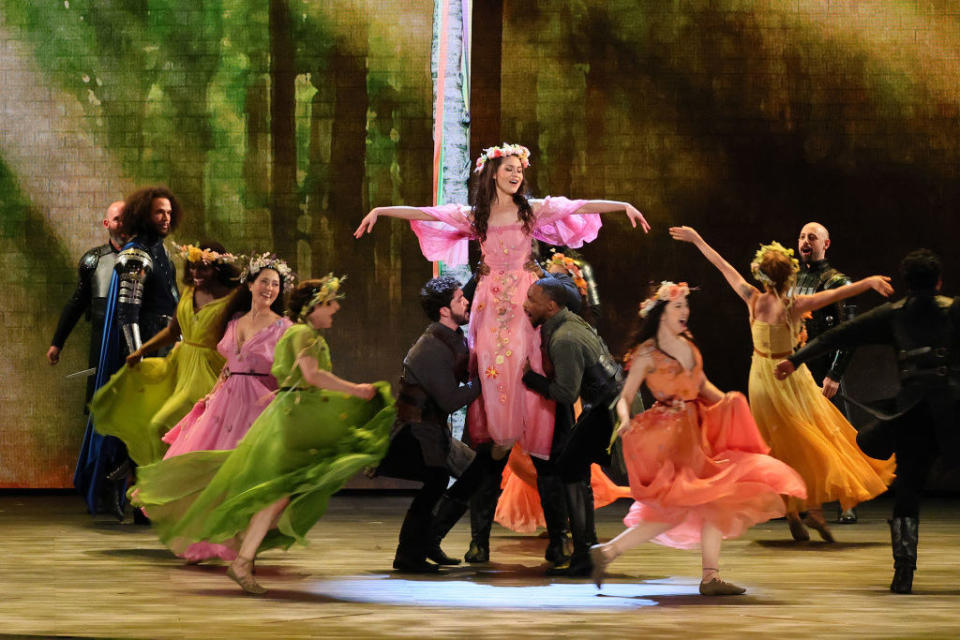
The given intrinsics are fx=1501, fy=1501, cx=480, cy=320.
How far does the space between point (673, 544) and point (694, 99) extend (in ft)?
12.3

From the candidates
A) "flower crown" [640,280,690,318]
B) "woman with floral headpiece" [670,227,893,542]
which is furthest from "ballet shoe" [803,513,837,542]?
"flower crown" [640,280,690,318]

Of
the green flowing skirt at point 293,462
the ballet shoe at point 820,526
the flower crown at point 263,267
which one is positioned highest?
the flower crown at point 263,267

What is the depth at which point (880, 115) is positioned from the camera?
8.25 meters

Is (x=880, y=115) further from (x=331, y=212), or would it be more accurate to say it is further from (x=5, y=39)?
(x=5, y=39)

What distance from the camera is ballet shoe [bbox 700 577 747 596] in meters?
4.98

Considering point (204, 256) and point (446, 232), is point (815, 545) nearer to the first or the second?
point (446, 232)

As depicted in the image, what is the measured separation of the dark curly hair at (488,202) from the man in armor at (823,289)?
1.95 meters

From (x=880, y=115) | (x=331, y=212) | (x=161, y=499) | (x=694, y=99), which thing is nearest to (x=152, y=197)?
(x=331, y=212)

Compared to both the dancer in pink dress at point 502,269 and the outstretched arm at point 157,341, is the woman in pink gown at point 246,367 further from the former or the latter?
the outstretched arm at point 157,341

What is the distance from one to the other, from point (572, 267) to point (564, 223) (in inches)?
23.2

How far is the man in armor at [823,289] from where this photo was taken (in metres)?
7.23

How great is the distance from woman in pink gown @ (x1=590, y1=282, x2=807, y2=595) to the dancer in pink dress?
605 millimetres

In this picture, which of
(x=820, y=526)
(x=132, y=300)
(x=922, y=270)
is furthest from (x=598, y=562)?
(x=132, y=300)

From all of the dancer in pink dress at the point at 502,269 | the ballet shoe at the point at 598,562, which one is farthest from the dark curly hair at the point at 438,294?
the ballet shoe at the point at 598,562
